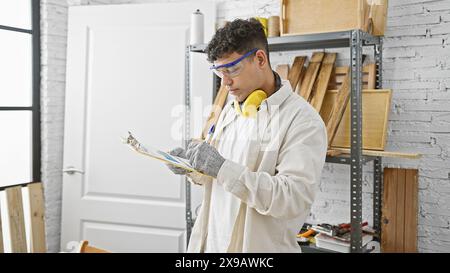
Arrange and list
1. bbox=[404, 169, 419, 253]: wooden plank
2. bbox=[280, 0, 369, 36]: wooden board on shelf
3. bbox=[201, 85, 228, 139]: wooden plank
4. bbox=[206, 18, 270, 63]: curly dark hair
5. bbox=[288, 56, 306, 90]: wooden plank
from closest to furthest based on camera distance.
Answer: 1. bbox=[206, 18, 270, 63]: curly dark hair
2. bbox=[280, 0, 369, 36]: wooden board on shelf
3. bbox=[404, 169, 419, 253]: wooden plank
4. bbox=[288, 56, 306, 90]: wooden plank
5. bbox=[201, 85, 228, 139]: wooden plank

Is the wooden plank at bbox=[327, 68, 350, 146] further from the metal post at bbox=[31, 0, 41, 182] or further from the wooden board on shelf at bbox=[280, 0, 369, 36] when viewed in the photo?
the metal post at bbox=[31, 0, 41, 182]

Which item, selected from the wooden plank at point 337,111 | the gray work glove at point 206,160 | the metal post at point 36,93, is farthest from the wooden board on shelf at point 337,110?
the metal post at point 36,93

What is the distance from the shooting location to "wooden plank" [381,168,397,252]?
211 centimetres

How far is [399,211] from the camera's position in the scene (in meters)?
2.10

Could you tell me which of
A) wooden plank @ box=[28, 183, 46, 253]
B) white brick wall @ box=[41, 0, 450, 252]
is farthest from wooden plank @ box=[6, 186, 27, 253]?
white brick wall @ box=[41, 0, 450, 252]

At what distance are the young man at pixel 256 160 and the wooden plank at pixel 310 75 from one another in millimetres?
764

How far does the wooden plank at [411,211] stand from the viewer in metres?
2.06

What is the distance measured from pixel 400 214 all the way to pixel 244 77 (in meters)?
1.19

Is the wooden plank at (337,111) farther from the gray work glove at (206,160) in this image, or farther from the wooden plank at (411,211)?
the gray work glove at (206,160)

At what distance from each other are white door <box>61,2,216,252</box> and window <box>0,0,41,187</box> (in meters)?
0.21

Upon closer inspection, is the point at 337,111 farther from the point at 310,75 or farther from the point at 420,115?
the point at 420,115

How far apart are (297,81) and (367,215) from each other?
0.81 meters
